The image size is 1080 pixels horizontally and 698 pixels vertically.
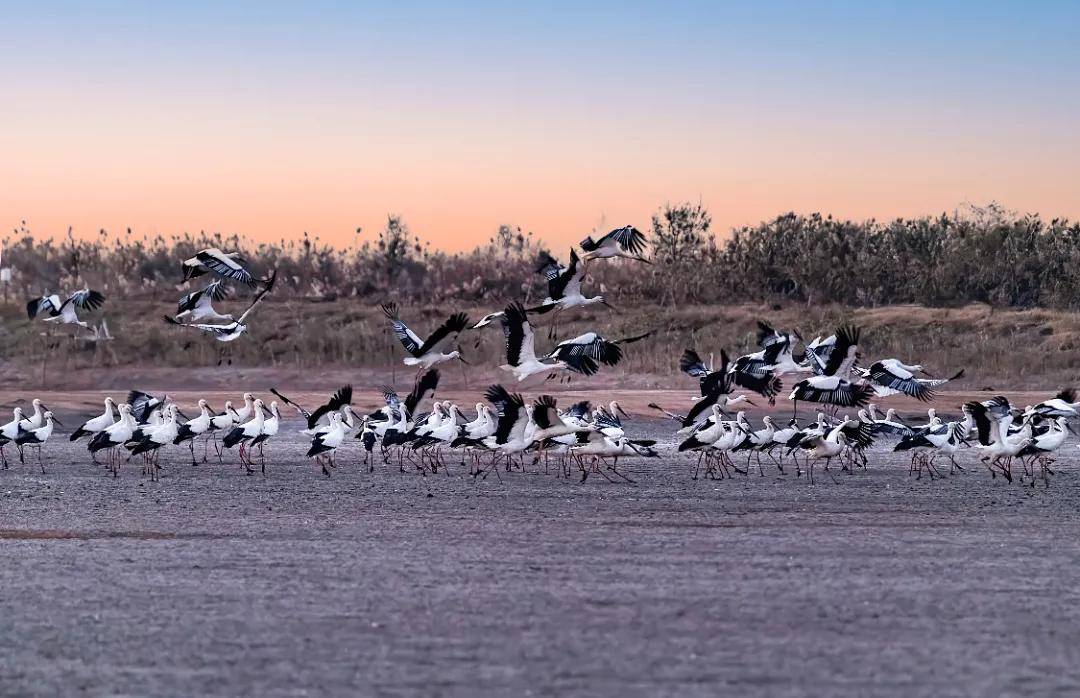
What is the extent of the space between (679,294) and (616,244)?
27.4m

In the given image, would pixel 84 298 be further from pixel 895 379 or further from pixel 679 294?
pixel 679 294

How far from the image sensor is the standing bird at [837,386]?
22.3m

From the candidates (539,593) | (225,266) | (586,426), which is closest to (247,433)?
(225,266)

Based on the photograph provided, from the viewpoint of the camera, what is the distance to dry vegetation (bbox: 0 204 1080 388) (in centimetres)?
3991

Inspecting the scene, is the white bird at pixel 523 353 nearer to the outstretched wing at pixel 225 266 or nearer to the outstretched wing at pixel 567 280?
the outstretched wing at pixel 567 280

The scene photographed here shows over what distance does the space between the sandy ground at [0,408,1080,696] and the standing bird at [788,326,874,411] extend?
3740 millimetres

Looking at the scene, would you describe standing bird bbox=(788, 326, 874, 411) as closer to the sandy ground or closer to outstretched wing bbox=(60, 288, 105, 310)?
the sandy ground

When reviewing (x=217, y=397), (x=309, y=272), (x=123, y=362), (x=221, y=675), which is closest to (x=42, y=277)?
(x=309, y=272)

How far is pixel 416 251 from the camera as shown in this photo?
186 feet

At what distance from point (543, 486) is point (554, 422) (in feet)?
2.73

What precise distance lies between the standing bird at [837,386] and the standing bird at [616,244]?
2799 mm

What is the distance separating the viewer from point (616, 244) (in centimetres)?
2169

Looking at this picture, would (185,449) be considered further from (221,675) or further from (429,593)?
(221,675)

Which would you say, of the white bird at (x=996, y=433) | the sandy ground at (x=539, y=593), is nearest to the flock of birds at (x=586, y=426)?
the white bird at (x=996, y=433)
